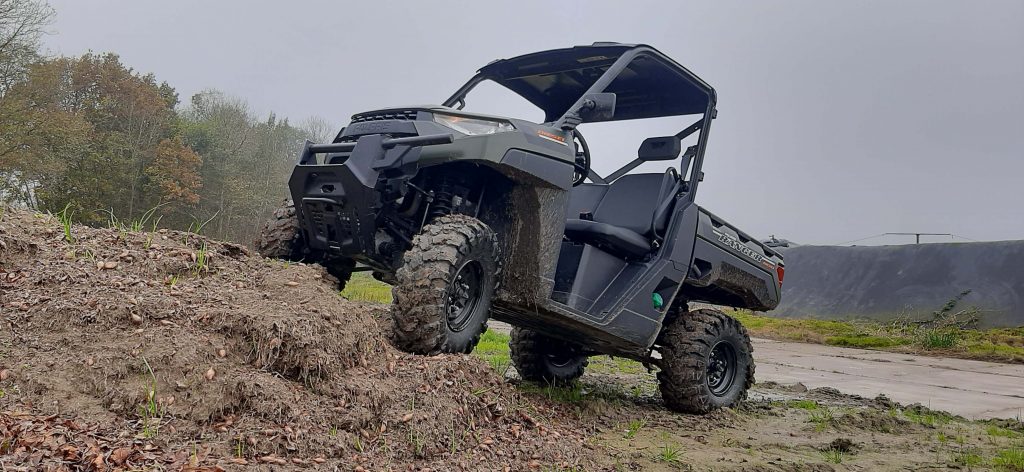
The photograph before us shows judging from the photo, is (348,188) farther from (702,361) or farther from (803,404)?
(803,404)

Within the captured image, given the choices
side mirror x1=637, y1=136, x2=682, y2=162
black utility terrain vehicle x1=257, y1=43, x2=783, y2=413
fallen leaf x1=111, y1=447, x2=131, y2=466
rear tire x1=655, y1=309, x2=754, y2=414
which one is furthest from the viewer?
side mirror x1=637, y1=136, x2=682, y2=162

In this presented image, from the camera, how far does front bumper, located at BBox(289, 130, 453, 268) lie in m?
3.82

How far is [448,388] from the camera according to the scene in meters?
3.63

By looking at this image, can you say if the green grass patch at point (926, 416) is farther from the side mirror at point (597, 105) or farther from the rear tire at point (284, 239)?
the rear tire at point (284, 239)

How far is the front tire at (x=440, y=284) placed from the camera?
3.73m

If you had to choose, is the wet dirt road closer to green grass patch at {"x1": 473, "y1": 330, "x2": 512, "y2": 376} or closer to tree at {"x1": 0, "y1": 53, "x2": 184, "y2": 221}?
green grass patch at {"x1": 473, "y1": 330, "x2": 512, "y2": 376}

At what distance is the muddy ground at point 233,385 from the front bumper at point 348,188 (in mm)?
273

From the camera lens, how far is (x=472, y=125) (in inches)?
163

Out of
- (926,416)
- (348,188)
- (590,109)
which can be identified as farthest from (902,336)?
(348,188)

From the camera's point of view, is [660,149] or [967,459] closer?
[967,459]

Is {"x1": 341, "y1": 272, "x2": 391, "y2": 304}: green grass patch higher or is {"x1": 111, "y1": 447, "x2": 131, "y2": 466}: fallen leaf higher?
{"x1": 341, "y1": 272, "x2": 391, "y2": 304}: green grass patch

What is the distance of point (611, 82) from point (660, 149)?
1.13 metres

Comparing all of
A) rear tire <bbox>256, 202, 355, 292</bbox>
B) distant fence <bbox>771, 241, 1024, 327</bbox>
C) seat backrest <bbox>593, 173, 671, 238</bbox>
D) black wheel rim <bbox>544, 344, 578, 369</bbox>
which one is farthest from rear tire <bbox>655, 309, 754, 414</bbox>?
distant fence <bbox>771, 241, 1024, 327</bbox>

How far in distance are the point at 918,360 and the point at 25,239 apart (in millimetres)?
13961
